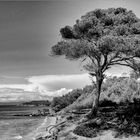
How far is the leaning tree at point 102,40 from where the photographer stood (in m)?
22.7

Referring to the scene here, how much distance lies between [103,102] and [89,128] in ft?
76.3

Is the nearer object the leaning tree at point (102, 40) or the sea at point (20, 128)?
the leaning tree at point (102, 40)

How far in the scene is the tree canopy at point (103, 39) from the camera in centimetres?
2262

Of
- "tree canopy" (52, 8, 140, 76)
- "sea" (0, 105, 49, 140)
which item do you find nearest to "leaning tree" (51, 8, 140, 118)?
"tree canopy" (52, 8, 140, 76)

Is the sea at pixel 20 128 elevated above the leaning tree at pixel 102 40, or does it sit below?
below

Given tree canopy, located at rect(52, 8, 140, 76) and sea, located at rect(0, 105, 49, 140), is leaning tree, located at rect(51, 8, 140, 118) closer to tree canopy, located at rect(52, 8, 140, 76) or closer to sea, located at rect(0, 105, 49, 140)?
tree canopy, located at rect(52, 8, 140, 76)

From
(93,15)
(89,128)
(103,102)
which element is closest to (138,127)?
(89,128)

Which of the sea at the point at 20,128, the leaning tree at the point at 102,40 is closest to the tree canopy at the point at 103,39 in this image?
the leaning tree at the point at 102,40

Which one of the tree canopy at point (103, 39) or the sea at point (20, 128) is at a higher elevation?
the tree canopy at point (103, 39)

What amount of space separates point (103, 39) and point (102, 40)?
0.15m

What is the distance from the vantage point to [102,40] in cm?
2294

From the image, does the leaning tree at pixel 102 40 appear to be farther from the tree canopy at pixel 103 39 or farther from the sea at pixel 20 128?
the sea at pixel 20 128

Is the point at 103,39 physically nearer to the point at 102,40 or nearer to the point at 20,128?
the point at 102,40

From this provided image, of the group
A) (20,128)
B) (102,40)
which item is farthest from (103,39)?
(20,128)
